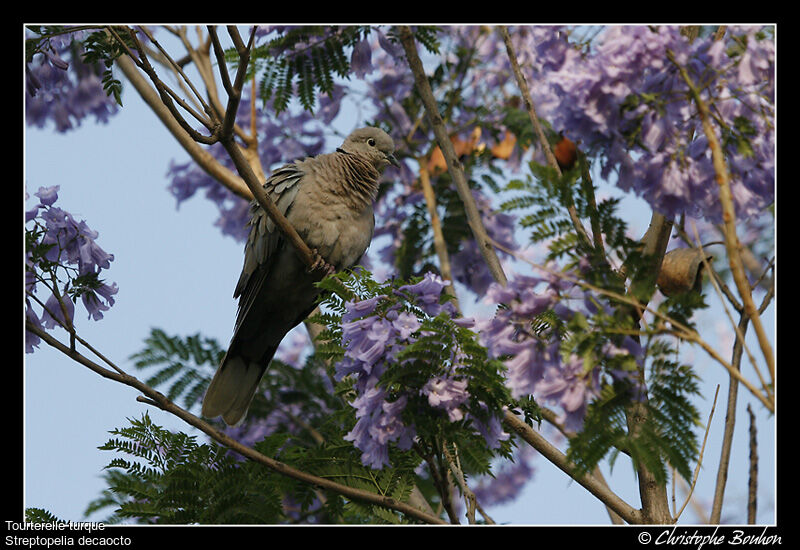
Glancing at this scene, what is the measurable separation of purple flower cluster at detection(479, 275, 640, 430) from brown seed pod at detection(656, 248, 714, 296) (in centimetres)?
96

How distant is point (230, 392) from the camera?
4816mm

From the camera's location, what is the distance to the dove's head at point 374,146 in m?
5.26

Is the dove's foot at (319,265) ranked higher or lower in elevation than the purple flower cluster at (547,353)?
higher

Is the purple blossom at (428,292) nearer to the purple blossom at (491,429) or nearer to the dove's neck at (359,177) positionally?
the purple blossom at (491,429)

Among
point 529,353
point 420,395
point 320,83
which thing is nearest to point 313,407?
point 320,83

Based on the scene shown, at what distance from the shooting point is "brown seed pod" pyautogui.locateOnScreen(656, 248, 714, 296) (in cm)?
316

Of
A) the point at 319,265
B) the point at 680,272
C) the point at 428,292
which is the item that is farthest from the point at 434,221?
the point at 428,292

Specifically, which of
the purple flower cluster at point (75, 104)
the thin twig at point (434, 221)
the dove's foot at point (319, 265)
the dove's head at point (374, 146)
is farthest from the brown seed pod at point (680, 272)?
the purple flower cluster at point (75, 104)

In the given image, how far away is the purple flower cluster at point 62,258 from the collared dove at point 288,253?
1.37 m

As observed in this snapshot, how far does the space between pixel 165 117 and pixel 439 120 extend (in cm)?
200

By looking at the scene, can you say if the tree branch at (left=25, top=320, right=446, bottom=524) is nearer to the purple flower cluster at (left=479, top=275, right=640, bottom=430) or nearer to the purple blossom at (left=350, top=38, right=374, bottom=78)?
the purple flower cluster at (left=479, top=275, right=640, bottom=430)

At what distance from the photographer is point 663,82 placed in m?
2.45

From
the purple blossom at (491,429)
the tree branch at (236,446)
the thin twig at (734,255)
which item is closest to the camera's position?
the thin twig at (734,255)
